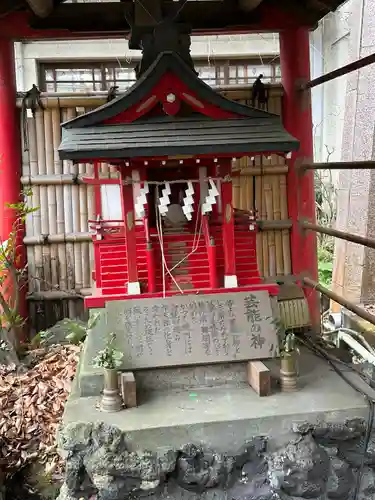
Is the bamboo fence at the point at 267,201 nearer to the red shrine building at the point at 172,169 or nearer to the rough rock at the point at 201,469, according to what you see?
the red shrine building at the point at 172,169

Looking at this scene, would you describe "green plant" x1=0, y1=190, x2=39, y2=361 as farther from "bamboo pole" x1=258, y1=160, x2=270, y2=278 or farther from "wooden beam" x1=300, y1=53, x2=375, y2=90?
"wooden beam" x1=300, y1=53, x2=375, y2=90

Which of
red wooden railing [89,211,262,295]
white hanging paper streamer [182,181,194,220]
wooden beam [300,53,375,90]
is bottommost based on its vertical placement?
red wooden railing [89,211,262,295]

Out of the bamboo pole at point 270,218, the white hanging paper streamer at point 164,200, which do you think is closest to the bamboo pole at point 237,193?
the bamboo pole at point 270,218

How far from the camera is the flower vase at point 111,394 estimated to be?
13.1 feet

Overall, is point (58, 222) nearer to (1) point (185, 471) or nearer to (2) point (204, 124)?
(2) point (204, 124)

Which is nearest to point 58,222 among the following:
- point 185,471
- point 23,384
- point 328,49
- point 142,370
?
point 23,384

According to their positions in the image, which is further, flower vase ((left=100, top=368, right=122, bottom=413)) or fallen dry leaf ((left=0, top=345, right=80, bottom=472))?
fallen dry leaf ((left=0, top=345, right=80, bottom=472))

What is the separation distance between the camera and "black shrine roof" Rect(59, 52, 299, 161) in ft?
13.4

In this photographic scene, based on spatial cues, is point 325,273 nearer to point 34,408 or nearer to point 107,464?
point 34,408

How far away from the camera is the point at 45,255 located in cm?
629

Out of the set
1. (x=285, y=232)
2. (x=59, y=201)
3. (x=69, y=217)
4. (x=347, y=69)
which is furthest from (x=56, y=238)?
(x=347, y=69)

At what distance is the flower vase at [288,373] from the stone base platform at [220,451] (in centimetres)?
26

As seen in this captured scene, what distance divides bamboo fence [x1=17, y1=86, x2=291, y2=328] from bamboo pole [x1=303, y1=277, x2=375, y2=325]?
40 centimetres

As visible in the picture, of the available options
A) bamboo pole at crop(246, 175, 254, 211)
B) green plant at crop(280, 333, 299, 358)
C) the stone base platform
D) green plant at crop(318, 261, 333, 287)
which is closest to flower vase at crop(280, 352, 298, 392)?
green plant at crop(280, 333, 299, 358)
